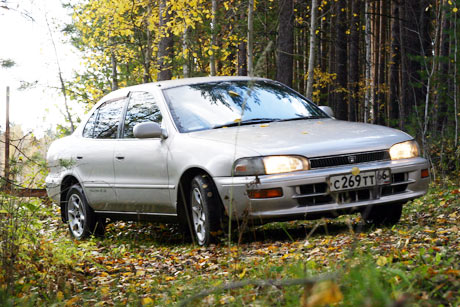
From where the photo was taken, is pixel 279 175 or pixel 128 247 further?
pixel 128 247

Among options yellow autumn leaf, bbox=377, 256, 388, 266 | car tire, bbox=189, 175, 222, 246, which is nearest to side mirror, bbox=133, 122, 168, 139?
car tire, bbox=189, 175, 222, 246

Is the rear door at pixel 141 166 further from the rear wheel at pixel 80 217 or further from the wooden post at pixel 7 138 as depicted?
the wooden post at pixel 7 138

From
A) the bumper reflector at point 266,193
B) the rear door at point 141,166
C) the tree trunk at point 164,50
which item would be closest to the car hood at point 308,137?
the bumper reflector at point 266,193

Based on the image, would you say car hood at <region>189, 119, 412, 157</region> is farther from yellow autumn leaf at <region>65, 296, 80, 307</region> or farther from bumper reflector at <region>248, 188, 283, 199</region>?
yellow autumn leaf at <region>65, 296, 80, 307</region>

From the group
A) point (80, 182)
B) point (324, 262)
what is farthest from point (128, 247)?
point (324, 262)

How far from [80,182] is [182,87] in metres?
2.00

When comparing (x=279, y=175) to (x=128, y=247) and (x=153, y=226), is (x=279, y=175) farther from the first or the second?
(x=153, y=226)

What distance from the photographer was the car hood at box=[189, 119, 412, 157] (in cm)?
627

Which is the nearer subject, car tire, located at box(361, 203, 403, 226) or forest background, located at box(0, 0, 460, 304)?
forest background, located at box(0, 0, 460, 304)

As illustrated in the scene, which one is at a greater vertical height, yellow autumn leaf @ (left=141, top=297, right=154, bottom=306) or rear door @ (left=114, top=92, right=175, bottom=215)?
rear door @ (left=114, top=92, right=175, bottom=215)

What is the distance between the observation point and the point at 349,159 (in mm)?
6352

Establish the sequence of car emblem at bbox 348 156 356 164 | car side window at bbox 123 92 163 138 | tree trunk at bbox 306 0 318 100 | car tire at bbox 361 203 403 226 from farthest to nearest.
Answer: tree trunk at bbox 306 0 318 100, car side window at bbox 123 92 163 138, car tire at bbox 361 203 403 226, car emblem at bbox 348 156 356 164

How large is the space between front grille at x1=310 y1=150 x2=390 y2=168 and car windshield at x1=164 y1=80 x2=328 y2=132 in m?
1.15

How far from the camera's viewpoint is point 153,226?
9539 mm
